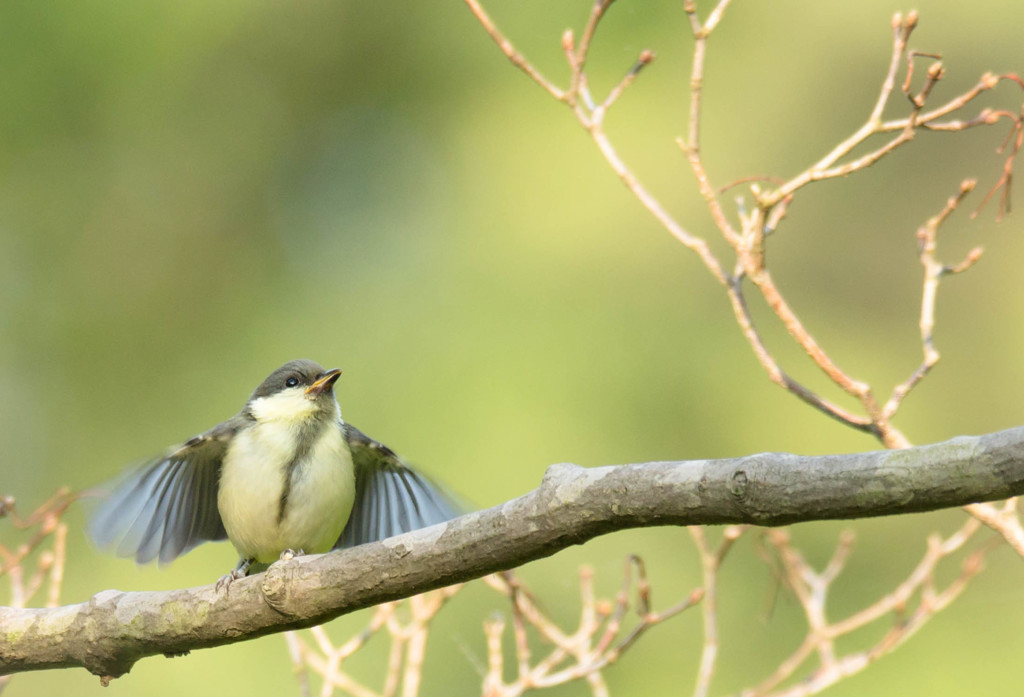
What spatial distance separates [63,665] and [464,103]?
9440 mm

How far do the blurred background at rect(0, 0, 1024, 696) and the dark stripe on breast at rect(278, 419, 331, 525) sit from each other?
11.8 ft

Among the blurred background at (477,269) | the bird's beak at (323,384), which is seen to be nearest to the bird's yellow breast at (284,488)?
the bird's beak at (323,384)

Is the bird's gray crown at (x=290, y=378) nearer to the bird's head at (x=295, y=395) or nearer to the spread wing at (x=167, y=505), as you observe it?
the bird's head at (x=295, y=395)

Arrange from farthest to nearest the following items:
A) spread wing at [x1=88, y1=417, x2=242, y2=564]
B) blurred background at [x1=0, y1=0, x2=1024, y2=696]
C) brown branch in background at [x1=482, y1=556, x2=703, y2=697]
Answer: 1. blurred background at [x1=0, y1=0, x2=1024, y2=696]
2. spread wing at [x1=88, y1=417, x2=242, y2=564]
3. brown branch in background at [x1=482, y1=556, x2=703, y2=697]

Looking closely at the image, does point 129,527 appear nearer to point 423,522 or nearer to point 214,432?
point 214,432

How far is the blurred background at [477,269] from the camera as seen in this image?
26.5 ft

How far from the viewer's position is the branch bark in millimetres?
1785

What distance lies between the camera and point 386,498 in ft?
13.2

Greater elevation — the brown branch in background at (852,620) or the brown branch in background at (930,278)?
the brown branch in background at (930,278)

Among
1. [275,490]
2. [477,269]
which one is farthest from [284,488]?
[477,269]

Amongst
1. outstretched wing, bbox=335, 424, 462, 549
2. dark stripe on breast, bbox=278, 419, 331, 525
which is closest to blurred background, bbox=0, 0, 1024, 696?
outstretched wing, bbox=335, 424, 462, 549

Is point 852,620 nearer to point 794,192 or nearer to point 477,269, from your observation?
point 794,192

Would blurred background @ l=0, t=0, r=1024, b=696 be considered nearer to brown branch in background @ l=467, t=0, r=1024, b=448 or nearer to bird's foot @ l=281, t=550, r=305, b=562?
bird's foot @ l=281, t=550, r=305, b=562

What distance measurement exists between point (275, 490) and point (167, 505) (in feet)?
1.85
